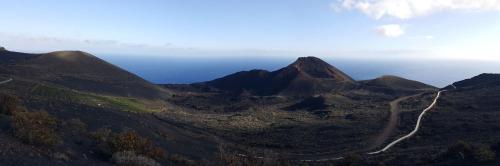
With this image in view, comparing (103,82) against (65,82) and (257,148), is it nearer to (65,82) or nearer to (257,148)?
(65,82)

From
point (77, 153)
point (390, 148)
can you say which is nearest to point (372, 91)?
point (390, 148)

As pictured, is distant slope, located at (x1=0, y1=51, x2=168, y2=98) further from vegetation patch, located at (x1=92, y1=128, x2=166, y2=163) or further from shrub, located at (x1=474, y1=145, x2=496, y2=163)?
shrub, located at (x1=474, y1=145, x2=496, y2=163)

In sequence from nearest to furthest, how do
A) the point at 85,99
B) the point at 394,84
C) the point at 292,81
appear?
the point at 85,99
the point at 292,81
the point at 394,84

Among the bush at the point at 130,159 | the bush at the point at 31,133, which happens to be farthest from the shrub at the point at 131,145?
the bush at the point at 31,133

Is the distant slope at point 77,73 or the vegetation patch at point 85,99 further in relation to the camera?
the distant slope at point 77,73

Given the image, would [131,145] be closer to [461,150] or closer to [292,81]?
[461,150]

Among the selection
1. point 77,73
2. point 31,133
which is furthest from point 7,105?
point 77,73

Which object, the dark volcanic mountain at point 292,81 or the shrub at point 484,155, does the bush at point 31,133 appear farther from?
the dark volcanic mountain at point 292,81
